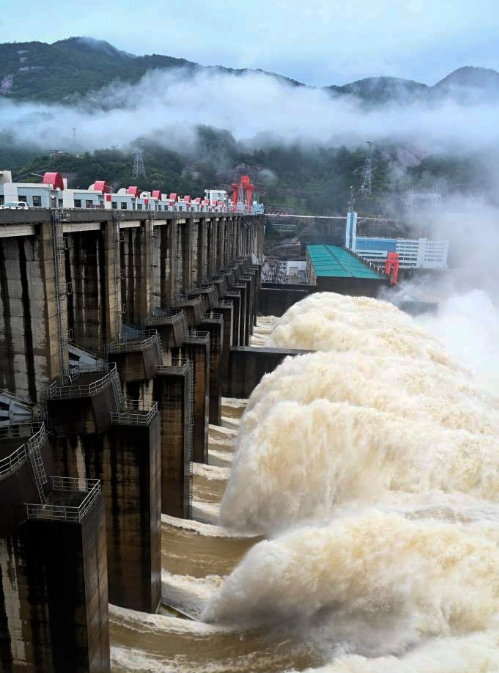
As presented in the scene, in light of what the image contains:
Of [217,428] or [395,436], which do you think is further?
[217,428]

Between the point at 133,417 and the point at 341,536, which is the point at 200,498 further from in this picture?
the point at 341,536

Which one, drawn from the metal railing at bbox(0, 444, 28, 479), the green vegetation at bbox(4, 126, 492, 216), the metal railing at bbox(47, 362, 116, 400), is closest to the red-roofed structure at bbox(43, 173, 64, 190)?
the metal railing at bbox(47, 362, 116, 400)

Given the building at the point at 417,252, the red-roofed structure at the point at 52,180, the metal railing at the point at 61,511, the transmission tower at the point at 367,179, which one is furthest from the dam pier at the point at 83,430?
the transmission tower at the point at 367,179

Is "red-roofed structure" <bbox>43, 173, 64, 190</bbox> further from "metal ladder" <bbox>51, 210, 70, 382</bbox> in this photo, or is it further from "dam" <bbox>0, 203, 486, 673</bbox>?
"metal ladder" <bbox>51, 210, 70, 382</bbox>

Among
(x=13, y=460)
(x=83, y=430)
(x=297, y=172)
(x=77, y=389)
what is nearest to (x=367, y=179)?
(x=297, y=172)

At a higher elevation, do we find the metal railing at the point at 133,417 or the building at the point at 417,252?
the metal railing at the point at 133,417

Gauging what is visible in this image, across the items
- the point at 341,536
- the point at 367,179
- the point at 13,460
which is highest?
the point at 367,179

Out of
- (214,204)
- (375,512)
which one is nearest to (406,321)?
(375,512)

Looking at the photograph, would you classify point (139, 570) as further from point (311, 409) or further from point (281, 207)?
point (281, 207)

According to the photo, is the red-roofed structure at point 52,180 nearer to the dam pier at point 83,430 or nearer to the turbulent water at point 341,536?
the dam pier at point 83,430
